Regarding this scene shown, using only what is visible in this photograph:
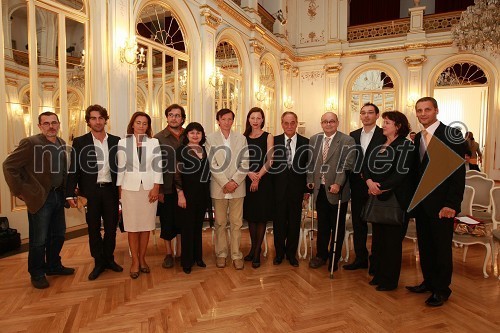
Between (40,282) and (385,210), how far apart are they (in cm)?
308

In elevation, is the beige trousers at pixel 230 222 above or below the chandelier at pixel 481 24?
below

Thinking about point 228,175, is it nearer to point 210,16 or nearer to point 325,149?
point 325,149

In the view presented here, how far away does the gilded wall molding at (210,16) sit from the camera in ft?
23.3

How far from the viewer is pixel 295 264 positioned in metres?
3.58

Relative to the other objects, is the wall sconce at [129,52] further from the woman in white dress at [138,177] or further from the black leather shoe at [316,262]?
the black leather shoe at [316,262]

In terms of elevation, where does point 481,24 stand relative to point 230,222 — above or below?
above

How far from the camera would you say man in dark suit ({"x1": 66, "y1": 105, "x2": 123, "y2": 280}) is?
3152 millimetres

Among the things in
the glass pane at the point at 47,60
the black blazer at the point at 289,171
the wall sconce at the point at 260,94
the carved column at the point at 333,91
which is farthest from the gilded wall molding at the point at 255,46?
the black blazer at the point at 289,171

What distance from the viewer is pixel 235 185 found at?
3.37 m

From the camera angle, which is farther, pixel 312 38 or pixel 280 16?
pixel 312 38

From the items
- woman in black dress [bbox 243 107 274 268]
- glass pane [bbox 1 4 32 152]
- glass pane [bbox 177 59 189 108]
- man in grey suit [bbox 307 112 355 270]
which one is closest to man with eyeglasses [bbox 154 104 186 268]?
woman in black dress [bbox 243 107 274 268]

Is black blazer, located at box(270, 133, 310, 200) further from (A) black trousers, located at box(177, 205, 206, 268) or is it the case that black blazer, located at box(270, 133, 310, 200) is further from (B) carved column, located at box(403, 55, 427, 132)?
(B) carved column, located at box(403, 55, 427, 132)

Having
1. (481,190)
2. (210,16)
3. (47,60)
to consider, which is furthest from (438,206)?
(210,16)

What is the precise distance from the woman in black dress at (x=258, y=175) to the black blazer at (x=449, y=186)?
56.4 inches
